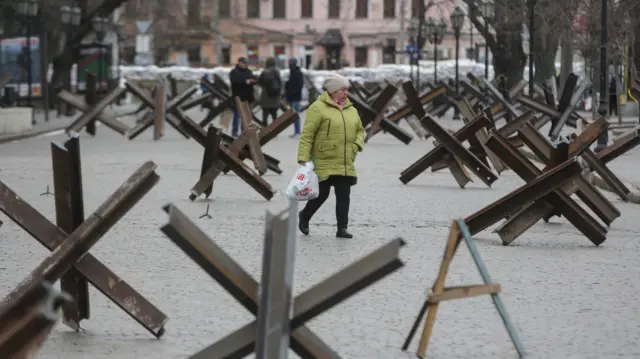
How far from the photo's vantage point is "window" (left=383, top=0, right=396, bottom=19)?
388ft

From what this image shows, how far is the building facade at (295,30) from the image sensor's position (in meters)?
118

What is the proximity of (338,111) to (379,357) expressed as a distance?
6.00 metres

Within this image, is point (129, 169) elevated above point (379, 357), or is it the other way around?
point (379, 357)

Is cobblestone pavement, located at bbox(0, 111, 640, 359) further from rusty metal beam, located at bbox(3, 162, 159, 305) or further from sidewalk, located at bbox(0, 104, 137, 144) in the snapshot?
sidewalk, located at bbox(0, 104, 137, 144)

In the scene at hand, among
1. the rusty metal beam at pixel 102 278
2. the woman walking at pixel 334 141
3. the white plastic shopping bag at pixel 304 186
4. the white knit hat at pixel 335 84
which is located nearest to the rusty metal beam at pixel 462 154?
the woman walking at pixel 334 141

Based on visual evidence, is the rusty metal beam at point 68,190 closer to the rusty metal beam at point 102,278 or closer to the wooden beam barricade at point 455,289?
the rusty metal beam at point 102,278

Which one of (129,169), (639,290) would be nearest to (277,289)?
(639,290)

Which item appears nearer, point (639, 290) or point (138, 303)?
point (138, 303)

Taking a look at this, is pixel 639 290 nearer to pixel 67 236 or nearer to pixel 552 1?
pixel 67 236

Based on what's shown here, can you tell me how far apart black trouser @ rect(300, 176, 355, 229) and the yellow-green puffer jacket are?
9 cm

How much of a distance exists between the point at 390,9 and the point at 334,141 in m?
106

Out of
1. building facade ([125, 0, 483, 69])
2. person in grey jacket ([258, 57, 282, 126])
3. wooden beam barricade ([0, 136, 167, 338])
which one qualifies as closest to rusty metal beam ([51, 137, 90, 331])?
wooden beam barricade ([0, 136, 167, 338])

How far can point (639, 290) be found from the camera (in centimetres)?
1028

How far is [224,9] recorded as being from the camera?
121 m
